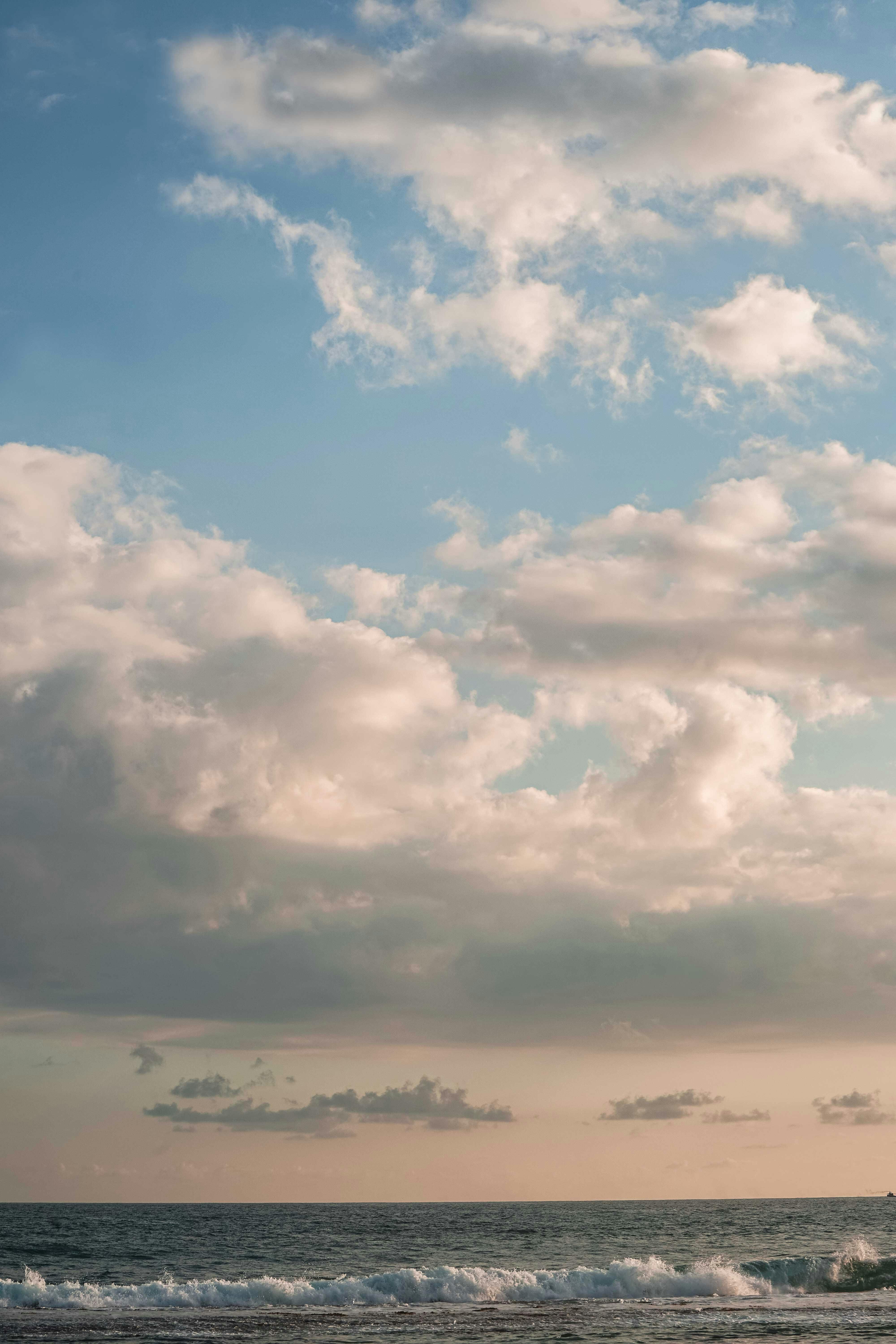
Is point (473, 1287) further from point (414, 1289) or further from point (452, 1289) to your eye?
point (414, 1289)

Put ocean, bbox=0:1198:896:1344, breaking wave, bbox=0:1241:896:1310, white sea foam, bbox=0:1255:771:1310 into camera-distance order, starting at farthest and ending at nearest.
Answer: breaking wave, bbox=0:1241:896:1310 → white sea foam, bbox=0:1255:771:1310 → ocean, bbox=0:1198:896:1344

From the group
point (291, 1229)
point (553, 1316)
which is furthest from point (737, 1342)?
point (291, 1229)

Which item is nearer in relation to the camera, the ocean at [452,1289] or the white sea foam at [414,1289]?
the ocean at [452,1289]

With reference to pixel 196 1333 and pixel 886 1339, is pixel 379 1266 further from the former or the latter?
pixel 886 1339

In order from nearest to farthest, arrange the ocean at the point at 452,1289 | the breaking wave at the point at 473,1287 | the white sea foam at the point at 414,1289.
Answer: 1. the ocean at the point at 452,1289
2. the white sea foam at the point at 414,1289
3. the breaking wave at the point at 473,1287

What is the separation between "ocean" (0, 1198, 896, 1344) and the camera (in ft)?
151

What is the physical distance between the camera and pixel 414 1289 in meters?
60.9

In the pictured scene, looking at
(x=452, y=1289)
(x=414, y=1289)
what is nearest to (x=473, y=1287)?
(x=452, y=1289)

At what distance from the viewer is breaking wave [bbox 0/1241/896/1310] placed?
58.0m

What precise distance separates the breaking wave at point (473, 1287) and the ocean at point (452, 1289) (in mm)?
114

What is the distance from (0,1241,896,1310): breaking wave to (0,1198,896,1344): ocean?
0.11 metres

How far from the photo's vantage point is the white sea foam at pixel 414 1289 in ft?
190

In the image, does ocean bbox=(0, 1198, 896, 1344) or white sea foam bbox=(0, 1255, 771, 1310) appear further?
white sea foam bbox=(0, 1255, 771, 1310)

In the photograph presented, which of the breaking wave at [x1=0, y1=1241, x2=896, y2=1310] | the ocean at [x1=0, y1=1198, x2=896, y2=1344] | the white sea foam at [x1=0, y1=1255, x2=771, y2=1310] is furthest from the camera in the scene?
the breaking wave at [x1=0, y1=1241, x2=896, y2=1310]
